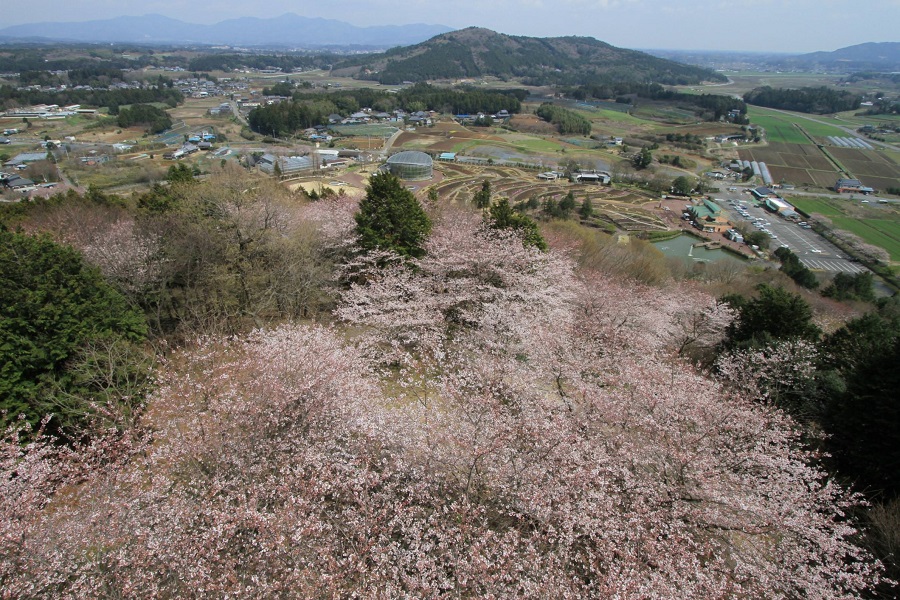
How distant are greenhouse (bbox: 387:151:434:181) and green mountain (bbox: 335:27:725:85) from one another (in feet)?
378

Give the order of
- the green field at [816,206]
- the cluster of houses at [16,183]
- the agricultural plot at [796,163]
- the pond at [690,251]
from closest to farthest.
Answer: the pond at [690,251], the cluster of houses at [16,183], the green field at [816,206], the agricultural plot at [796,163]

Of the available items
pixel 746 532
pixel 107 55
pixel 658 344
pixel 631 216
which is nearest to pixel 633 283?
pixel 658 344

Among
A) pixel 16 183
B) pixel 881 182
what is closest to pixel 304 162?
pixel 16 183

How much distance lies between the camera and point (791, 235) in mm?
46562

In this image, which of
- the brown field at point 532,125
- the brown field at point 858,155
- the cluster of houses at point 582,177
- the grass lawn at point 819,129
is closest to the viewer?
the cluster of houses at point 582,177

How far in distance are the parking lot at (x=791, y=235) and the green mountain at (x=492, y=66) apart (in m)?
123

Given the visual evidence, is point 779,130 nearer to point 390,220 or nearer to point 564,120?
point 564,120

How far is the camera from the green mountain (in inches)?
6447

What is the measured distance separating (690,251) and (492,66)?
550 ft

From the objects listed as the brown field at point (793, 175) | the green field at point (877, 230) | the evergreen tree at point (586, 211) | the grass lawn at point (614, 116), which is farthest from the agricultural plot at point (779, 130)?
the evergreen tree at point (586, 211)

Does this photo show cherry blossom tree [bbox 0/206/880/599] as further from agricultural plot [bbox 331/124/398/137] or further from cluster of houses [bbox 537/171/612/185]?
agricultural plot [bbox 331/124/398/137]

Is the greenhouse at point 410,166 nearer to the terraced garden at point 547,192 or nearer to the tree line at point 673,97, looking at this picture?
the terraced garden at point 547,192

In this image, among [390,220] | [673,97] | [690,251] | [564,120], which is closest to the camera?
[390,220]

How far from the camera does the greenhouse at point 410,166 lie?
5056 cm
